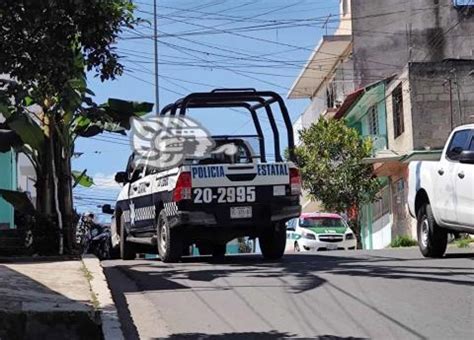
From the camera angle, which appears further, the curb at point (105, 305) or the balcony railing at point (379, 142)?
the balcony railing at point (379, 142)

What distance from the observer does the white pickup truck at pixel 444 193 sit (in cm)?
1162

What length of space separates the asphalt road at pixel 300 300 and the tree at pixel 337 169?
15.8 metres

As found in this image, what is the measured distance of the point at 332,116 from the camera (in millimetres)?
38719

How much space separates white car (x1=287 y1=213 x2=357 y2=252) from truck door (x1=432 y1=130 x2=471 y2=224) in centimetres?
1003

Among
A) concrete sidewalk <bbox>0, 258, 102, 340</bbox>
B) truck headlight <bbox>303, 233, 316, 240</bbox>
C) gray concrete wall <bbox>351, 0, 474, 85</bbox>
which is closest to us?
concrete sidewalk <bbox>0, 258, 102, 340</bbox>

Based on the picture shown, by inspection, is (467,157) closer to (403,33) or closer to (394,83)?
(394,83)

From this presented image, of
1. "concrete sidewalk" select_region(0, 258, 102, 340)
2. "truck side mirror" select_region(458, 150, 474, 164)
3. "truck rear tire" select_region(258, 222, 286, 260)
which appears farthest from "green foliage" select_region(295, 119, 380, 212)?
"concrete sidewalk" select_region(0, 258, 102, 340)

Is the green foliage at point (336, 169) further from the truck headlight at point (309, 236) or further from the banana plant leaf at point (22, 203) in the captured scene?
the banana plant leaf at point (22, 203)

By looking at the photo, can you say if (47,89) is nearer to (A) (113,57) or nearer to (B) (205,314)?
(A) (113,57)

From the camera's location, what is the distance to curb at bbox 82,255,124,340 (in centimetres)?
678

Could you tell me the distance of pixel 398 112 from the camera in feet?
100

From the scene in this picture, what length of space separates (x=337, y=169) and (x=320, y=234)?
5551 mm

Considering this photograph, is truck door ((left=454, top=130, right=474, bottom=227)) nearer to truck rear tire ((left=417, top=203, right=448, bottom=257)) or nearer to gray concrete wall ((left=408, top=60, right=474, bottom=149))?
truck rear tire ((left=417, top=203, right=448, bottom=257))

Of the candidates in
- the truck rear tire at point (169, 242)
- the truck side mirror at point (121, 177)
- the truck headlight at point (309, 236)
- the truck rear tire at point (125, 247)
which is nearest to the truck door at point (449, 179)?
the truck rear tire at point (169, 242)
